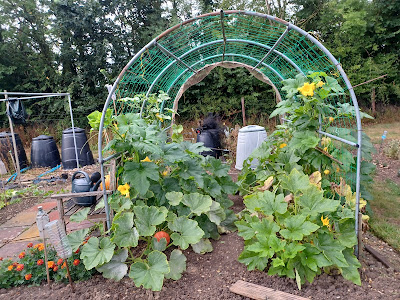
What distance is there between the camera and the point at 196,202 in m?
2.08

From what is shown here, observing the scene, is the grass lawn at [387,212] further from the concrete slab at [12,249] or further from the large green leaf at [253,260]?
the concrete slab at [12,249]

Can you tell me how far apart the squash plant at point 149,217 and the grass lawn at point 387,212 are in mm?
1261

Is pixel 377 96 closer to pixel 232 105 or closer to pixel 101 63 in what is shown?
pixel 232 105

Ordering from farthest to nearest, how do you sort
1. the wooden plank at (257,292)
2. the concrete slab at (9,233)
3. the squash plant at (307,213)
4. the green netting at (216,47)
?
the concrete slab at (9,233), the green netting at (216,47), the squash plant at (307,213), the wooden plank at (257,292)

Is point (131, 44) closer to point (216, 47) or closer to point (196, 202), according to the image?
point (216, 47)

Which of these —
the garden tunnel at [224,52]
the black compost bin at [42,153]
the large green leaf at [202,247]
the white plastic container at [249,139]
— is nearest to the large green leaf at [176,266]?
the large green leaf at [202,247]

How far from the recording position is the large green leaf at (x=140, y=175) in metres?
1.87

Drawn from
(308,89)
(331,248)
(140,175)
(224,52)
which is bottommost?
(331,248)

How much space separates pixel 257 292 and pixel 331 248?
1.71 feet

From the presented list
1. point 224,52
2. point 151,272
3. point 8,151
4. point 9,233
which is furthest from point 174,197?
point 8,151

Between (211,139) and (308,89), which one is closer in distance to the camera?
(308,89)

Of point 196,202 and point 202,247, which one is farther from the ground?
point 196,202

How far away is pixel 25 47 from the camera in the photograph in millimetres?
9648

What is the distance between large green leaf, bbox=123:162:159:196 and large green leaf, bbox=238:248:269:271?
2.58 feet
